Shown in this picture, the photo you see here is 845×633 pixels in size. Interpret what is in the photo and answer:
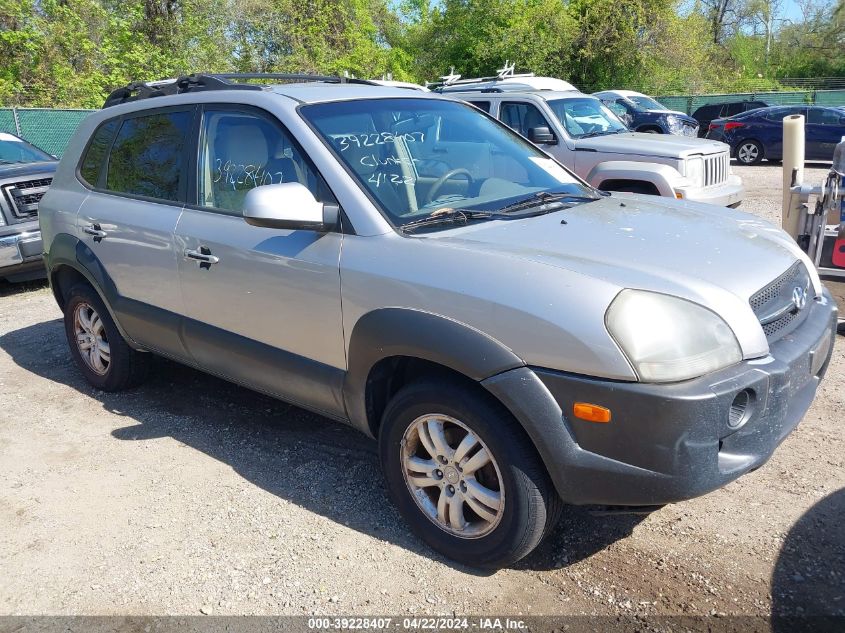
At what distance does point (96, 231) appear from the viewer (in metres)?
4.76

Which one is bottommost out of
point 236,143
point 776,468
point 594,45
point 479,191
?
point 776,468

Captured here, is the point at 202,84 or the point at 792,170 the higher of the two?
the point at 202,84

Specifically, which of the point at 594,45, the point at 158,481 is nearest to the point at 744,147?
the point at 594,45

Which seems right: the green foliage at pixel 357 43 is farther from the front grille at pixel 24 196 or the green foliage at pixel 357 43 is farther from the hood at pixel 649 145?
the hood at pixel 649 145

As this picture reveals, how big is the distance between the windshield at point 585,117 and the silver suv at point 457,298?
19.3ft

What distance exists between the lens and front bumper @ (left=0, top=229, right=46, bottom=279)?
7930 mm

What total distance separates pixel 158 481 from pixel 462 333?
209 centimetres

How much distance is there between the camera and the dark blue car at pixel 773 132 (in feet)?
61.7

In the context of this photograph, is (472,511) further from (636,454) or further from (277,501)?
(277,501)

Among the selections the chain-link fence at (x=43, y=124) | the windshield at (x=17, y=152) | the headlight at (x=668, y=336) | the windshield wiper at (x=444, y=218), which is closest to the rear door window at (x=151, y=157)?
the windshield wiper at (x=444, y=218)

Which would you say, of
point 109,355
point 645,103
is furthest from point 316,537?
point 645,103

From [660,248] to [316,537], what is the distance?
1946mm

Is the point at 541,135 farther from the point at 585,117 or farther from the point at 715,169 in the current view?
the point at 715,169

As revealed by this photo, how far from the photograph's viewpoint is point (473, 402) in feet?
9.58
